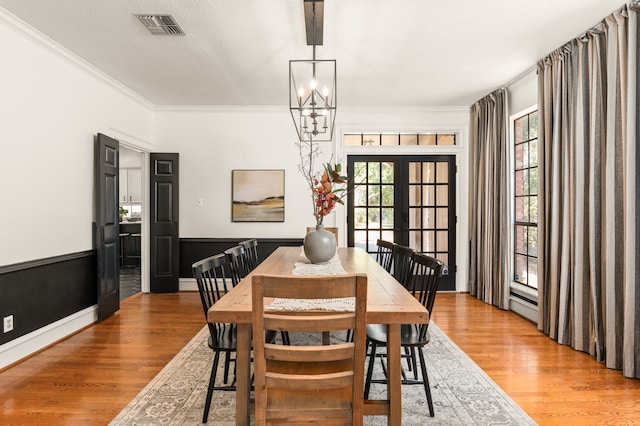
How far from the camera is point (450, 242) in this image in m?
5.80

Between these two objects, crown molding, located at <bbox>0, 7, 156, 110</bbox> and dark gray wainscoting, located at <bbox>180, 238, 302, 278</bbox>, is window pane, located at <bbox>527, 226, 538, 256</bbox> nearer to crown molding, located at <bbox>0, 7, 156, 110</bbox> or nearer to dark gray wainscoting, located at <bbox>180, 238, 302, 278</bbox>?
dark gray wainscoting, located at <bbox>180, 238, 302, 278</bbox>

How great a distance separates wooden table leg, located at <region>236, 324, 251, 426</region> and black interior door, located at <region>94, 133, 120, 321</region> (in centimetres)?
304

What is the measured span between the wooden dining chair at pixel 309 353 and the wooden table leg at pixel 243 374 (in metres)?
0.24

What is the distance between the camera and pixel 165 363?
10.0 feet

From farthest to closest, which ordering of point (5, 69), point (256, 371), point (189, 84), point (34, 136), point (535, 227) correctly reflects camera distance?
1. point (189, 84)
2. point (535, 227)
3. point (34, 136)
4. point (5, 69)
5. point (256, 371)

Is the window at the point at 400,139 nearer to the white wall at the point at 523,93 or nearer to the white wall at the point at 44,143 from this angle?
the white wall at the point at 523,93

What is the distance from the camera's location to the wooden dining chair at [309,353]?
1461 mm

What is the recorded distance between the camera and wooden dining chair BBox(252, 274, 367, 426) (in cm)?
146

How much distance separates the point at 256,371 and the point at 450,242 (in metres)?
4.79

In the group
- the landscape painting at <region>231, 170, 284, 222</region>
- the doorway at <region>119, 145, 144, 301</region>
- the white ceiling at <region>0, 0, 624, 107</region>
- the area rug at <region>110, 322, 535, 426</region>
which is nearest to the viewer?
the area rug at <region>110, 322, 535, 426</region>

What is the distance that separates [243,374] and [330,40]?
9.36ft

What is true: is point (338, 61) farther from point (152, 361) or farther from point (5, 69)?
point (152, 361)

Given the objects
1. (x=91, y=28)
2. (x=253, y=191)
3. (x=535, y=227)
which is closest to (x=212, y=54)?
(x=91, y=28)

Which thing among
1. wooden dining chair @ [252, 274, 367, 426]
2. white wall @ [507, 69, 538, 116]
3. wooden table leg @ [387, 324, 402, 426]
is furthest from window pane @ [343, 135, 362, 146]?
wooden dining chair @ [252, 274, 367, 426]
